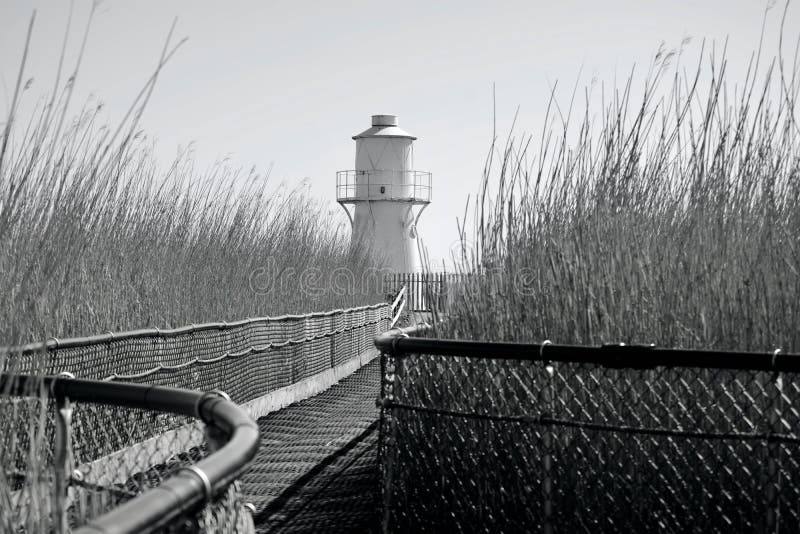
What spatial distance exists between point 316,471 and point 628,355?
3394 mm

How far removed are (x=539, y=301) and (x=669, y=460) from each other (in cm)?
126

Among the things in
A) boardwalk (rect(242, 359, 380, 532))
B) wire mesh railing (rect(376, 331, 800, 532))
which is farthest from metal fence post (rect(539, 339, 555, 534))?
boardwalk (rect(242, 359, 380, 532))

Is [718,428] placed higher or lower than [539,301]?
lower

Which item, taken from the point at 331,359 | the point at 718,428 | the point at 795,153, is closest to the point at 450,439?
the point at 718,428

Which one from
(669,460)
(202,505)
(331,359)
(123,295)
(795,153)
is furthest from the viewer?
(331,359)

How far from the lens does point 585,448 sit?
4363mm

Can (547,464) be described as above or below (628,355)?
below

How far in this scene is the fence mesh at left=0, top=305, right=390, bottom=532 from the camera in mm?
2273

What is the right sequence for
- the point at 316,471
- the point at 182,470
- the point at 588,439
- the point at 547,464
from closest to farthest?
A: 1. the point at 182,470
2. the point at 547,464
3. the point at 588,439
4. the point at 316,471

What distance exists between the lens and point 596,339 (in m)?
4.94

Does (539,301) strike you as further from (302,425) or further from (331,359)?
(331,359)

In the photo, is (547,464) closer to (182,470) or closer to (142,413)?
(182,470)

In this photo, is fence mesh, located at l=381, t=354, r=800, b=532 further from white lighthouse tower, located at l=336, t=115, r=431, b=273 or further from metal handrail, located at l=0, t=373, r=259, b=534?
white lighthouse tower, located at l=336, t=115, r=431, b=273

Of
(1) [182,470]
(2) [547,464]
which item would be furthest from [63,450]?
(2) [547,464]
